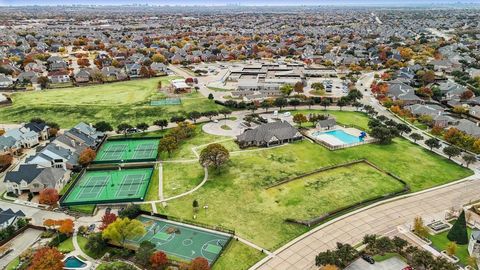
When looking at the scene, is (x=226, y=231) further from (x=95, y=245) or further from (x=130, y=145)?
(x=130, y=145)

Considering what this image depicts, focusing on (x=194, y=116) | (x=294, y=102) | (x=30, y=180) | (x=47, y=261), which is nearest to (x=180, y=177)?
(x=30, y=180)

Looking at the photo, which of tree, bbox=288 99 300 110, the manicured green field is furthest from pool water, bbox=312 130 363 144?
tree, bbox=288 99 300 110

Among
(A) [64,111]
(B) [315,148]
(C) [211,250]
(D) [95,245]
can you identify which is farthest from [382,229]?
(A) [64,111]

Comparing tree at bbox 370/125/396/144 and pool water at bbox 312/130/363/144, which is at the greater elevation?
tree at bbox 370/125/396/144

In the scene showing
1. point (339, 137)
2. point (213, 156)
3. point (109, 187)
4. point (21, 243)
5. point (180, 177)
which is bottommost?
point (109, 187)

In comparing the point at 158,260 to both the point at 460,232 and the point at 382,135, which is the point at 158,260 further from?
the point at 382,135

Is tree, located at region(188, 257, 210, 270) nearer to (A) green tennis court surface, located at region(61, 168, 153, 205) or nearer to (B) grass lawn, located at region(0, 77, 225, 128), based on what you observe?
(A) green tennis court surface, located at region(61, 168, 153, 205)
